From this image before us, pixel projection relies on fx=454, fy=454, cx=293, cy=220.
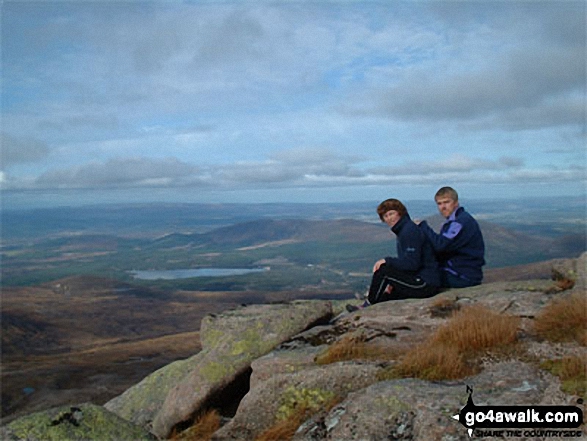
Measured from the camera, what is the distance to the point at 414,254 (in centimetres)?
1416

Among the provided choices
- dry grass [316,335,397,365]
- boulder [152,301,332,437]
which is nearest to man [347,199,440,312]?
boulder [152,301,332,437]

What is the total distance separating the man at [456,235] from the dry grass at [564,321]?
3.11m

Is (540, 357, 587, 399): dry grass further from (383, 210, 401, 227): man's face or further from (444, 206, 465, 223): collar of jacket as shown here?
(383, 210, 401, 227): man's face

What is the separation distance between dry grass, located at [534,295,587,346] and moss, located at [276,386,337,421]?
559 centimetres

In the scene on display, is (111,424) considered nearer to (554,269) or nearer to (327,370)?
(327,370)

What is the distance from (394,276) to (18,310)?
8094 inches

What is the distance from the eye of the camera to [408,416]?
816 cm

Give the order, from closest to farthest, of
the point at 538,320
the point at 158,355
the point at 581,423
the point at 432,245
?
the point at 581,423 → the point at 538,320 → the point at 432,245 → the point at 158,355

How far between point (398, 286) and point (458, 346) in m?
4.56

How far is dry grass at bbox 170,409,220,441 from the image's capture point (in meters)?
11.7

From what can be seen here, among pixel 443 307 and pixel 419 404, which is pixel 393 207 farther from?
pixel 419 404

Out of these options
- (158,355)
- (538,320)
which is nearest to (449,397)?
(538,320)

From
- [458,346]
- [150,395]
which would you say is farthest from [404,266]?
[150,395]

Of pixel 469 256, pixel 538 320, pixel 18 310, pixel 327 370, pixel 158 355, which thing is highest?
pixel 469 256
